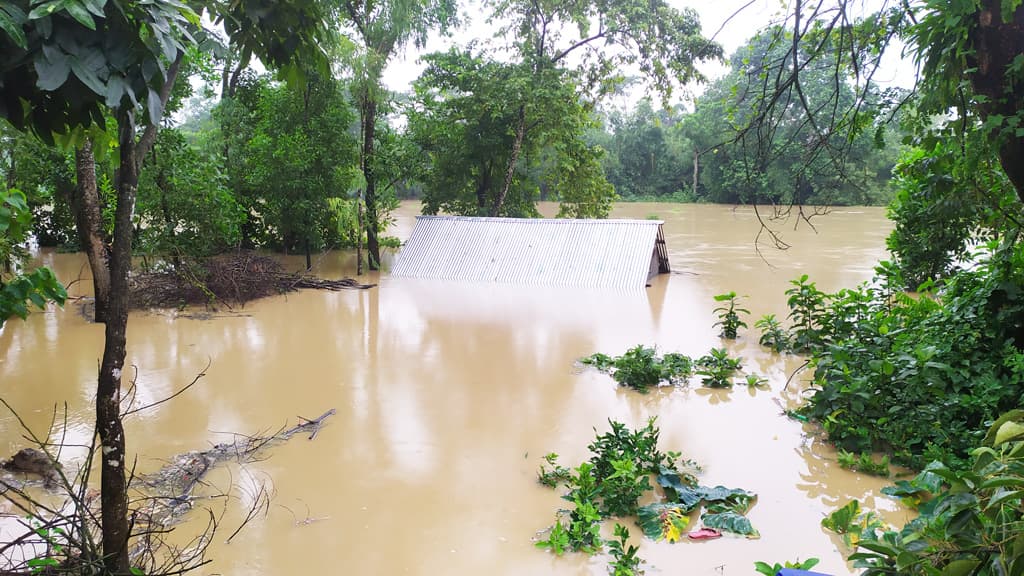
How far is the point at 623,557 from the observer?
134 inches

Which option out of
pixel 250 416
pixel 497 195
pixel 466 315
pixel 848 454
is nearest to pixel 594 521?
pixel 848 454

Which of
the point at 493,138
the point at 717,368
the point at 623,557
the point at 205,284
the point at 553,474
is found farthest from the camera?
the point at 493,138

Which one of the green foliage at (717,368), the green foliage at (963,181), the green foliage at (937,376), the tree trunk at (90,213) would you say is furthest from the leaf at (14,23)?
the tree trunk at (90,213)

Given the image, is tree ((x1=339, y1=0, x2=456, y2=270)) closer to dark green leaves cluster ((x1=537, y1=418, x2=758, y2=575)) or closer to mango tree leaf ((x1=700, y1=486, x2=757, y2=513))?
dark green leaves cluster ((x1=537, y1=418, x2=758, y2=575))

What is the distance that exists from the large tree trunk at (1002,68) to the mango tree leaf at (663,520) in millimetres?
2235

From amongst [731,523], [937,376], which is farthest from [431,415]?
[937,376]

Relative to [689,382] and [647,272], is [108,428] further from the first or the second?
[647,272]

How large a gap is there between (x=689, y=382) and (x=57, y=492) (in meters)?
4.99

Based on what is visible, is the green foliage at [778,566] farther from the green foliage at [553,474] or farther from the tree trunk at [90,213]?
the tree trunk at [90,213]

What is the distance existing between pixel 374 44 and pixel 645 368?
8.47 meters

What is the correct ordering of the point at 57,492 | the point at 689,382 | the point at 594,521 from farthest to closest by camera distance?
the point at 689,382
the point at 57,492
the point at 594,521

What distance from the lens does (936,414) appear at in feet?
14.6

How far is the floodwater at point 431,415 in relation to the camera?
12.0 feet

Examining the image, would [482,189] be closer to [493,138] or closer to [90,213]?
[493,138]
